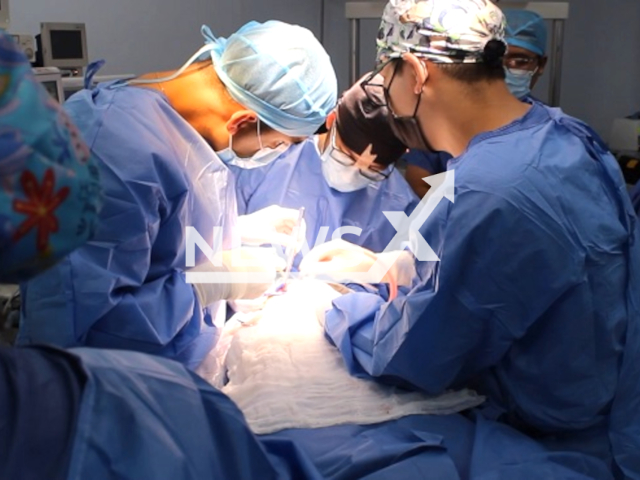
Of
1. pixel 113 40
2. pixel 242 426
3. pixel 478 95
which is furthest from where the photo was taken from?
pixel 113 40

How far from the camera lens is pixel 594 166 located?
1.42 meters

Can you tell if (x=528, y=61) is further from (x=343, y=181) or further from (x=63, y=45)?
(x=63, y=45)

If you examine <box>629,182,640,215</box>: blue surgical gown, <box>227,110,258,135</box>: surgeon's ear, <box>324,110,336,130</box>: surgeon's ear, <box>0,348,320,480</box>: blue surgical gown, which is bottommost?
<box>629,182,640,215</box>: blue surgical gown

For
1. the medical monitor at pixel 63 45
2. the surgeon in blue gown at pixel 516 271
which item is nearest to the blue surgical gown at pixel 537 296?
the surgeon in blue gown at pixel 516 271

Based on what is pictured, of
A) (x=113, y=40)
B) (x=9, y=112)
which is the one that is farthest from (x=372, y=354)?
(x=113, y=40)

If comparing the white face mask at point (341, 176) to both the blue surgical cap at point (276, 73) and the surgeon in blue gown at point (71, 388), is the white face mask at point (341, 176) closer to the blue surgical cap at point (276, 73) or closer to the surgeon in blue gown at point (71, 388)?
the blue surgical cap at point (276, 73)

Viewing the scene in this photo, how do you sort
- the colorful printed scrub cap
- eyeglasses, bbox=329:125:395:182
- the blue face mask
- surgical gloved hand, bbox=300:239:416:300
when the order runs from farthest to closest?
the blue face mask → eyeglasses, bbox=329:125:395:182 → surgical gloved hand, bbox=300:239:416:300 → the colorful printed scrub cap

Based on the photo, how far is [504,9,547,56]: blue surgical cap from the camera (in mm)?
2754

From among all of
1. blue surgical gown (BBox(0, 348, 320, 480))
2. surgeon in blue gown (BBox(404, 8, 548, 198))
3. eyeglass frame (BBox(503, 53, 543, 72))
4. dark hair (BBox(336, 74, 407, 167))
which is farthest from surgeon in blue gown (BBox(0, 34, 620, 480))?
eyeglass frame (BBox(503, 53, 543, 72))

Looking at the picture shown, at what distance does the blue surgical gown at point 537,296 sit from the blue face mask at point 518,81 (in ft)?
4.04

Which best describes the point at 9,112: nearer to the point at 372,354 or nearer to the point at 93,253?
the point at 93,253

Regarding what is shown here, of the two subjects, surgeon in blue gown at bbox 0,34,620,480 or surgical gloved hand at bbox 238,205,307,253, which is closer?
→ surgeon in blue gown at bbox 0,34,620,480

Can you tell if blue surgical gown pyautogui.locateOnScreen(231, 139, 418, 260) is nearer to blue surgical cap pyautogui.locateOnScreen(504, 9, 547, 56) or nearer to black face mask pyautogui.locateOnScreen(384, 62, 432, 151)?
black face mask pyautogui.locateOnScreen(384, 62, 432, 151)

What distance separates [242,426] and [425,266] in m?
0.79
